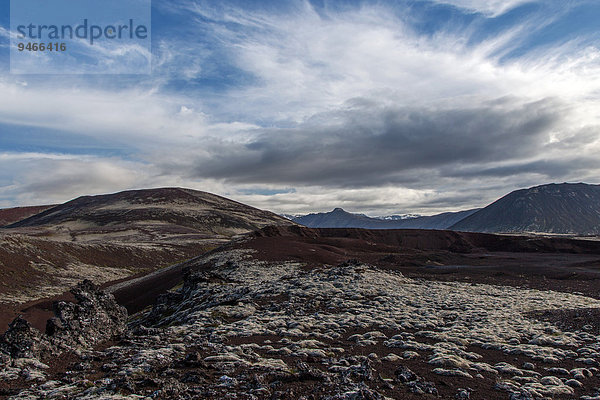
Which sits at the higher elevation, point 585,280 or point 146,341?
point 146,341

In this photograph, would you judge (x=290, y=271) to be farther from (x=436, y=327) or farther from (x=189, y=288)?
(x=436, y=327)

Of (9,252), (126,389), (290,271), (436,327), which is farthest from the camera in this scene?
(9,252)

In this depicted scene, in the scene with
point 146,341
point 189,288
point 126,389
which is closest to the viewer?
point 126,389

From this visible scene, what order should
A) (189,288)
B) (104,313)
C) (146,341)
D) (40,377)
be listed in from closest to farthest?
(40,377), (146,341), (104,313), (189,288)

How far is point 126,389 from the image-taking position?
9812 millimetres

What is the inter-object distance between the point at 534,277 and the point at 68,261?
83605 millimetres

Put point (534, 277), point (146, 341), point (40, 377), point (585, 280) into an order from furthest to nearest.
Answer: point (534, 277)
point (585, 280)
point (146, 341)
point (40, 377)

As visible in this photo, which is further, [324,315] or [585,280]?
[585,280]

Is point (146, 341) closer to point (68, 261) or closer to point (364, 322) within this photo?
point (364, 322)

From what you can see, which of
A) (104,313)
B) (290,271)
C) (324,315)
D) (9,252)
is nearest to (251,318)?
(324,315)

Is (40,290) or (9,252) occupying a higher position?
(9,252)

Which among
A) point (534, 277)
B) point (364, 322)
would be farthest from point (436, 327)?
point (534, 277)

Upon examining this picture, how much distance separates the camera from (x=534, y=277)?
45250 mm

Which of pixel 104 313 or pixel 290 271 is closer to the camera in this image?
pixel 104 313
